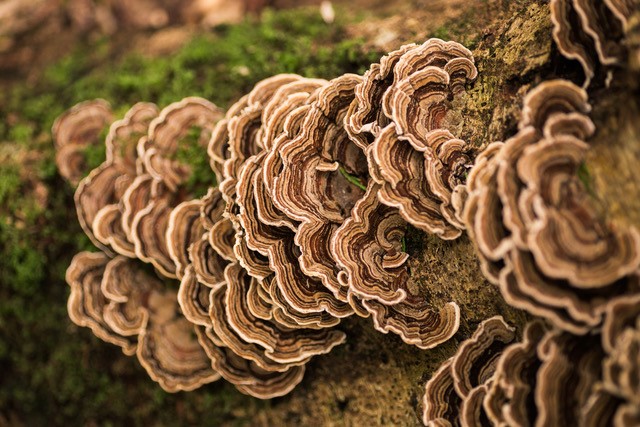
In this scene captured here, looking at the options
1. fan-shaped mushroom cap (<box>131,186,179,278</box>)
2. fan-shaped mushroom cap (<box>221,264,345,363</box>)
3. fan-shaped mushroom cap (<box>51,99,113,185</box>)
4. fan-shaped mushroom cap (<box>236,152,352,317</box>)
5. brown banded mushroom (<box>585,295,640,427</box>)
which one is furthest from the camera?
fan-shaped mushroom cap (<box>51,99,113,185</box>)

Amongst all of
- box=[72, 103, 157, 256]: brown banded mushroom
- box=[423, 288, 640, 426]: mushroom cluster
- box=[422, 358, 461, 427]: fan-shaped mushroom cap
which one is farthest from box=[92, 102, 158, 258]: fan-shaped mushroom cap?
box=[423, 288, 640, 426]: mushroom cluster

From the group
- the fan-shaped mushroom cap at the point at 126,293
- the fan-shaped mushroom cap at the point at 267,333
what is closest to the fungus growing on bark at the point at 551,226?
the fan-shaped mushroom cap at the point at 267,333

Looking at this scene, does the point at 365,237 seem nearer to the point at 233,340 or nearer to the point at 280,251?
the point at 280,251

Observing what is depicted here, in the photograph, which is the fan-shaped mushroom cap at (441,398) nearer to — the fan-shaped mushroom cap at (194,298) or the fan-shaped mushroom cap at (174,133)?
the fan-shaped mushroom cap at (194,298)

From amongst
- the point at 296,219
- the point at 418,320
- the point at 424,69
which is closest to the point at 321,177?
the point at 296,219

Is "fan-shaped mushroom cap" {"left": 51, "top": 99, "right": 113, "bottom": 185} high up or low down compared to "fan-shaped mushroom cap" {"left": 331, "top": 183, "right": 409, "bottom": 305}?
up

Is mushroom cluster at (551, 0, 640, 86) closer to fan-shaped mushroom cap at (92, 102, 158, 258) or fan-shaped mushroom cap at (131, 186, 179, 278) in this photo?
fan-shaped mushroom cap at (131, 186, 179, 278)
